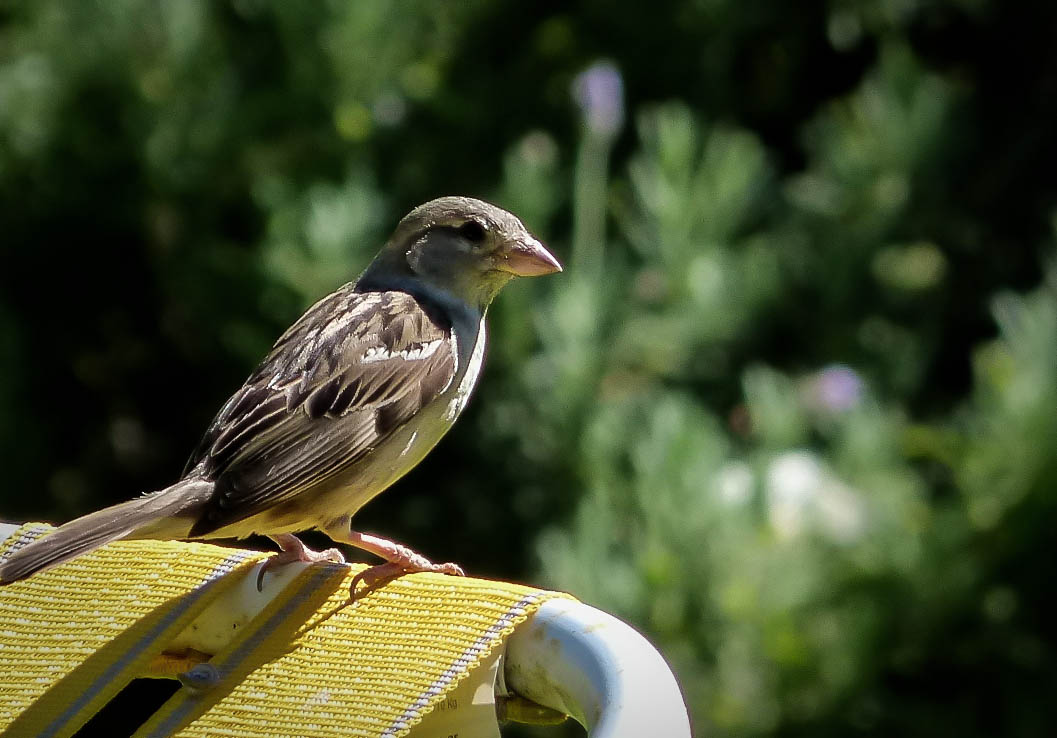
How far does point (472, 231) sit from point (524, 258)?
15 cm

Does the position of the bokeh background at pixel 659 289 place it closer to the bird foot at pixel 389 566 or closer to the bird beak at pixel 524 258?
the bird beak at pixel 524 258

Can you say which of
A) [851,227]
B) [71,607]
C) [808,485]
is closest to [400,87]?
[851,227]

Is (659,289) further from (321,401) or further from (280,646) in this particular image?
(280,646)

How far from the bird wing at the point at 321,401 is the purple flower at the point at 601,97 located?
1.88m

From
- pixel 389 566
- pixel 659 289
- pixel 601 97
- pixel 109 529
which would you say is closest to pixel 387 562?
pixel 389 566

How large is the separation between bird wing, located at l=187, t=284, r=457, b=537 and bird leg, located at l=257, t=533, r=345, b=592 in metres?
0.14

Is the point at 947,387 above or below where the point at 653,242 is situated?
below

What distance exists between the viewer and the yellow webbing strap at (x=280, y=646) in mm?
1894

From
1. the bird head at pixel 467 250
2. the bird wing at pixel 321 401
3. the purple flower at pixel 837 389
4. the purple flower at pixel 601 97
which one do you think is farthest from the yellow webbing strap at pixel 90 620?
the purple flower at pixel 601 97

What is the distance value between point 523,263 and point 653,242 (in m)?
1.52

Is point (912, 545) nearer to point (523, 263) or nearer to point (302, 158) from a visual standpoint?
point (523, 263)

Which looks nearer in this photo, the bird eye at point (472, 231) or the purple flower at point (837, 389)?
the bird eye at point (472, 231)

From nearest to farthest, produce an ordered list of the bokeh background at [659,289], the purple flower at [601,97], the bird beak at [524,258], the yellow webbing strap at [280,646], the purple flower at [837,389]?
the yellow webbing strap at [280,646] < the bird beak at [524,258] < the bokeh background at [659,289] < the purple flower at [837,389] < the purple flower at [601,97]

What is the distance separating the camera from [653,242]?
4.97 metres
